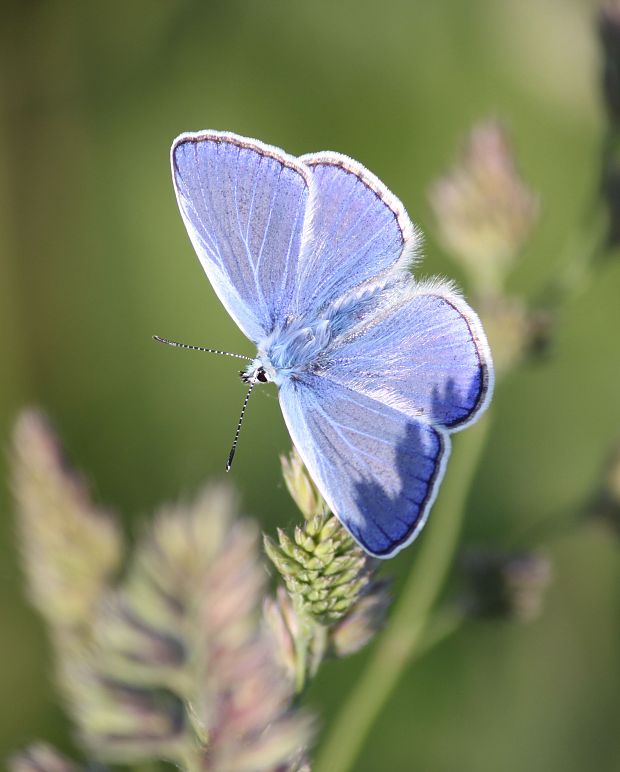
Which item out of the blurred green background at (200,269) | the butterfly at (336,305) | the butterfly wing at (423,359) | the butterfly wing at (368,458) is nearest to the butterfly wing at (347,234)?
the butterfly at (336,305)

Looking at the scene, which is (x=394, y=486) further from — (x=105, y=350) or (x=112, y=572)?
(x=105, y=350)

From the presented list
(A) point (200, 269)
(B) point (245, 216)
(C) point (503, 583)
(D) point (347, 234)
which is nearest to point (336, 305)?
(D) point (347, 234)

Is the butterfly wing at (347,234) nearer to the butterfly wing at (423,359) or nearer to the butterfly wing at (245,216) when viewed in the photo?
the butterfly wing at (245,216)

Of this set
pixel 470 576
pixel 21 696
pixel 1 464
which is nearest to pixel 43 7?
pixel 1 464

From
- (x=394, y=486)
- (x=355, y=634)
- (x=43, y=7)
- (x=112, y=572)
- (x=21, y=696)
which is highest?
(x=43, y=7)

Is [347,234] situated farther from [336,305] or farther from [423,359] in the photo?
[423,359]

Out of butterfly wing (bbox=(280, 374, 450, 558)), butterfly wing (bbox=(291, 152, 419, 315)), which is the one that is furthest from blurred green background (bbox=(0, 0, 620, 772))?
butterfly wing (bbox=(280, 374, 450, 558))
